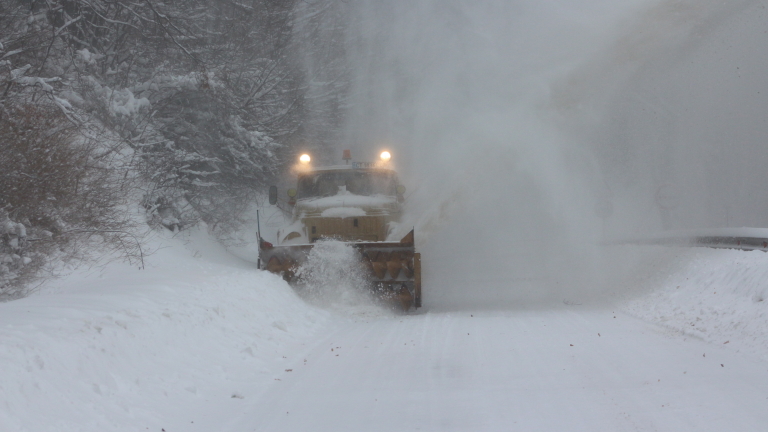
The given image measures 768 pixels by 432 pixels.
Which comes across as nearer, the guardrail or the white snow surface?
the white snow surface

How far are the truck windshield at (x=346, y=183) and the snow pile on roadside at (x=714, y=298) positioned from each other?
5198mm

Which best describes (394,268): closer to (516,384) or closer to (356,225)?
(356,225)

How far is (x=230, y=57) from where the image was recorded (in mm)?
Result: 16375

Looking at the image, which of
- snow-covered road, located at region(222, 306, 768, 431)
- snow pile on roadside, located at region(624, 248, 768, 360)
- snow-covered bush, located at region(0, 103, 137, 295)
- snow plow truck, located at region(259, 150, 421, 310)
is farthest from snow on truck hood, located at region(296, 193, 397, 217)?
snow pile on roadside, located at region(624, 248, 768, 360)

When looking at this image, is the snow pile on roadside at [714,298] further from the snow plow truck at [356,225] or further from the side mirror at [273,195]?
the side mirror at [273,195]

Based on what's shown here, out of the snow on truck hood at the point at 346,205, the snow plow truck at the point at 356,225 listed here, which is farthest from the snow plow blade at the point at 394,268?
the snow on truck hood at the point at 346,205

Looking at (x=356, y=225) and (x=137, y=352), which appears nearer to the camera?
(x=137, y=352)

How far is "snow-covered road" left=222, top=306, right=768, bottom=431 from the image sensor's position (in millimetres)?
4312

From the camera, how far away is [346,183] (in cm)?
1240

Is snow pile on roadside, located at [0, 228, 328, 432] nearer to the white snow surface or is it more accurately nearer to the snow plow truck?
the white snow surface

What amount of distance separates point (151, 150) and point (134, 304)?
9.01m

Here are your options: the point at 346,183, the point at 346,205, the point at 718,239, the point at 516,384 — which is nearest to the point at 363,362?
the point at 516,384

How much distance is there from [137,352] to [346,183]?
7475 millimetres

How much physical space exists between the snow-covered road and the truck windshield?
15.6ft
